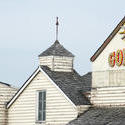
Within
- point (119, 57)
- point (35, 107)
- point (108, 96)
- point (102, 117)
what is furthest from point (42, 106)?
point (119, 57)

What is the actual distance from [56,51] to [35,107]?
4348 mm

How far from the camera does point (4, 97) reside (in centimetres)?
4453

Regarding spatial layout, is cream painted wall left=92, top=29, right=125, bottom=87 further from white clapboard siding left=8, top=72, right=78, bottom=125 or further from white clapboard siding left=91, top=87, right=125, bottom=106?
white clapboard siding left=8, top=72, right=78, bottom=125

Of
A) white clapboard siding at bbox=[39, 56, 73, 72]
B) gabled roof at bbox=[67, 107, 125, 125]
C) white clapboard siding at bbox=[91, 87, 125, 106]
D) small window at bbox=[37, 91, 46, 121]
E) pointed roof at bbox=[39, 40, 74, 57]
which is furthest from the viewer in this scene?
pointed roof at bbox=[39, 40, 74, 57]

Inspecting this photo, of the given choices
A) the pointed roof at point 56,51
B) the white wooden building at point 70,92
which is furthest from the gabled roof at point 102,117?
the pointed roof at point 56,51

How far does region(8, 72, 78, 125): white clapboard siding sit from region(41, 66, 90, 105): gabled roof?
387mm

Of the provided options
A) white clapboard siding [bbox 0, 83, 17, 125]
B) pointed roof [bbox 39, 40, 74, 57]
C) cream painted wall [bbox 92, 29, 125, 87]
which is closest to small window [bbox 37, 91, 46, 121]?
pointed roof [bbox 39, 40, 74, 57]

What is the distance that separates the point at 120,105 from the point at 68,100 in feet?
11.7

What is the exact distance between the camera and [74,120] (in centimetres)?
3912

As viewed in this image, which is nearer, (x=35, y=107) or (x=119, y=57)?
(x=119, y=57)

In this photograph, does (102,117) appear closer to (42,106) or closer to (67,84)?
(67,84)

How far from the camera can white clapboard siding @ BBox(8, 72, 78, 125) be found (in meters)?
40.4

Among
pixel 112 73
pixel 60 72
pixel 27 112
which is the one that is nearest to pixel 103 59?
pixel 112 73

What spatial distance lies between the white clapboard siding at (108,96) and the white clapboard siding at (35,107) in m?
1.86
